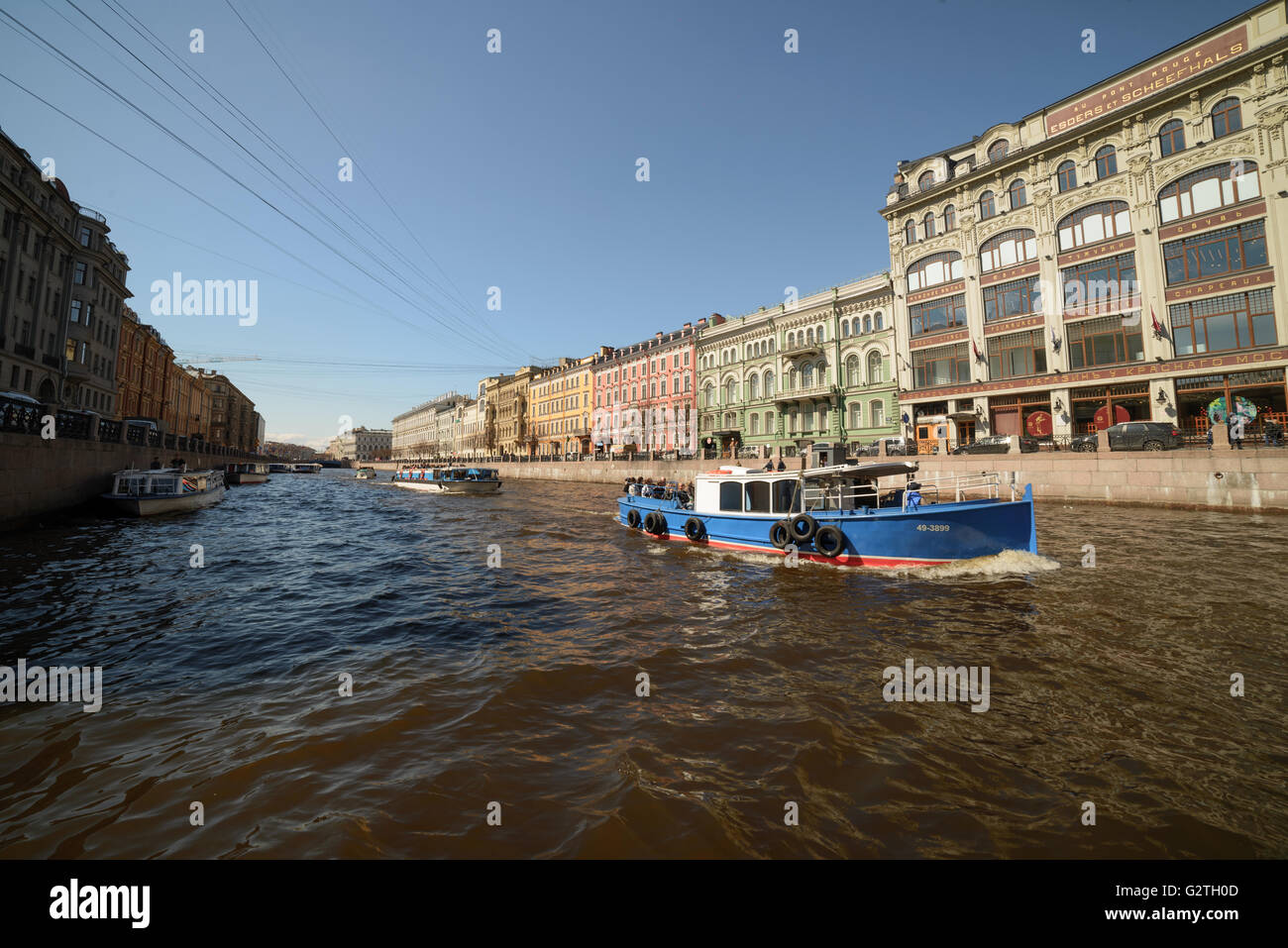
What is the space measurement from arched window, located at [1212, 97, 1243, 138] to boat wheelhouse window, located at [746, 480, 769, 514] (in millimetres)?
33735

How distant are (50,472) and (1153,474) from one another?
1779 inches

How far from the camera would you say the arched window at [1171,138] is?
26.8 m

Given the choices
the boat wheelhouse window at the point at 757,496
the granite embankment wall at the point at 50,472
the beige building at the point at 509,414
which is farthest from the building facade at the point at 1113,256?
the beige building at the point at 509,414

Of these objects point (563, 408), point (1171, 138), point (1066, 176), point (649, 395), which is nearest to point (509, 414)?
point (563, 408)

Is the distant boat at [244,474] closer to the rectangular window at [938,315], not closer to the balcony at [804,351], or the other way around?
the balcony at [804,351]

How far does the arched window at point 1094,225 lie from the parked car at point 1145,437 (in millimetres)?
13722

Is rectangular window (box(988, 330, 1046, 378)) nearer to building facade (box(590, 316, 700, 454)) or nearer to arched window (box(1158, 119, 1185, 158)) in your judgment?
arched window (box(1158, 119, 1185, 158))

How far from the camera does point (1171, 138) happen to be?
27.1 metres

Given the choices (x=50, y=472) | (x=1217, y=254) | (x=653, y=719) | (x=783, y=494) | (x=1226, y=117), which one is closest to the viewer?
(x=653, y=719)

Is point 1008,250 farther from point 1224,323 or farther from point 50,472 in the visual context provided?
point 50,472

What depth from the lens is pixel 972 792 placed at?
3.94 m
